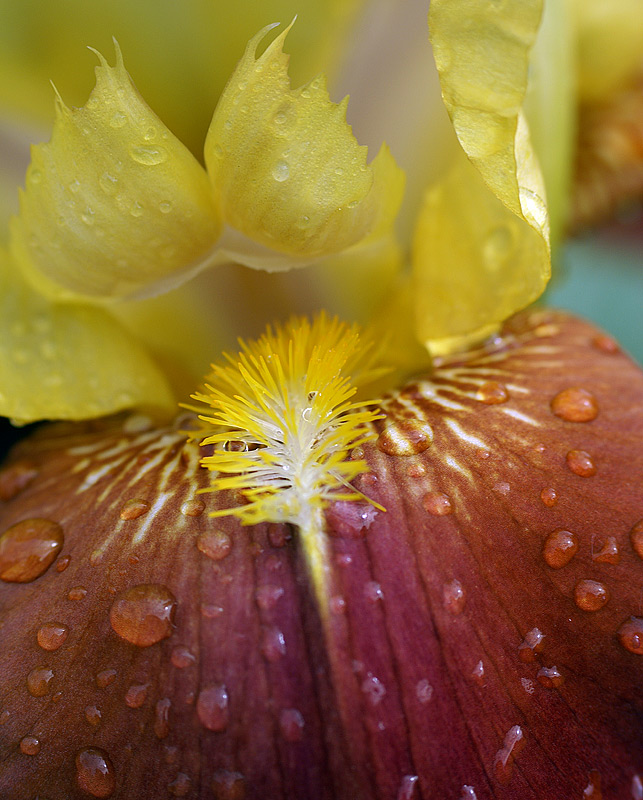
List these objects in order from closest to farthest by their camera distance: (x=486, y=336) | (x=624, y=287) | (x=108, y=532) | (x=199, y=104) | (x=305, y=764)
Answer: (x=305, y=764)
(x=108, y=532)
(x=199, y=104)
(x=486, y=336)
(x=624, y=287)

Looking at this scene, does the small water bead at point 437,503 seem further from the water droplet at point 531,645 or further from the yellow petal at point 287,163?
the yellow petal at point 287,163

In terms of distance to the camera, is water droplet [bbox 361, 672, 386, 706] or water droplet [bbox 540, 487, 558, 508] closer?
water droplet [bbox 361, 672, 386, 706]

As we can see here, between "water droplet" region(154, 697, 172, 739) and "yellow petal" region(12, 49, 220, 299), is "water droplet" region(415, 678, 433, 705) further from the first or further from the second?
"yellow petal" region(12, 49, 220, 299)

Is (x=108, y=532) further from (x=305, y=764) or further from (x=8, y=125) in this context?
(x=8, y=125)

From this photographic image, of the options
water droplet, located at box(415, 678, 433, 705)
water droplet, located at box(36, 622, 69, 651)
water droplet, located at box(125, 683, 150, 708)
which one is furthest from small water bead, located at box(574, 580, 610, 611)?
water droplet, located at box(36, 622, 69, 651)

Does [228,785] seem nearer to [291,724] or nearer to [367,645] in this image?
[291,724]

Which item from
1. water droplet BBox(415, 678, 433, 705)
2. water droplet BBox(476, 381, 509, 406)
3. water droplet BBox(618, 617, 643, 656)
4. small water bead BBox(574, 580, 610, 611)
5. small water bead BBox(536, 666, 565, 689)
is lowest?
water droplet BBox(618, 617, 643, 656)

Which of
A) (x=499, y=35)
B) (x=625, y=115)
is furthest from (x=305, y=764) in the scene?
(x=625, y=115)
